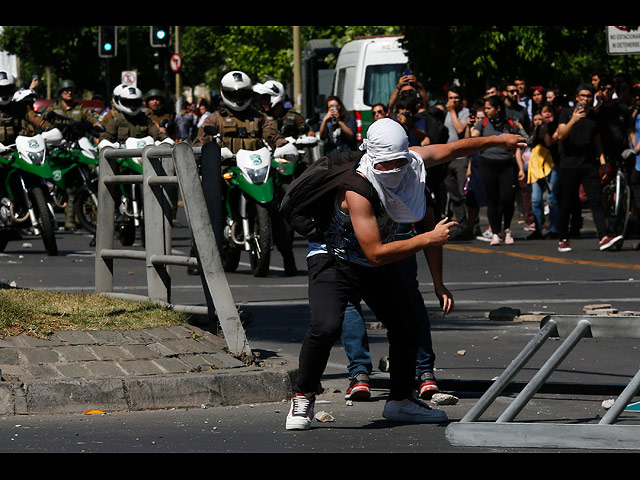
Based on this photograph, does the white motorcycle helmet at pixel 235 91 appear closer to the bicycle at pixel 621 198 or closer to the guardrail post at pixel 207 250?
the bicycle at pixel 621 198

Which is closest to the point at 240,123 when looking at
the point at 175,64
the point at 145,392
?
the point at 145,392

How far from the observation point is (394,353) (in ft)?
22.5

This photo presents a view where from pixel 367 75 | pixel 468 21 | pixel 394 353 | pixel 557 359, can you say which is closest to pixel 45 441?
pixel 394 353

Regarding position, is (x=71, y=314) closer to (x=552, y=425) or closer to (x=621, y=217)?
(x=552, y=425)

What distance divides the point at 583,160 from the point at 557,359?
10.7m

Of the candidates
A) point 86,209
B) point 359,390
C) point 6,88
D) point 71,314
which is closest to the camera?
point 359,390

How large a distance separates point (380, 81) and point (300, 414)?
2083cm

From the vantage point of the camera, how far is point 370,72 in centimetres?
2698

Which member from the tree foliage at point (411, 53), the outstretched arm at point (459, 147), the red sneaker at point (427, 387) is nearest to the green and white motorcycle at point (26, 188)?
the tree foliage at point (411, 53)

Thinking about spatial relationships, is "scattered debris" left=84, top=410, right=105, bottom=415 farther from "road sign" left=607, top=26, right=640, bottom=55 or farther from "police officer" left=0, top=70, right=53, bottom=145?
"road sign" left=607, top=26, right=640, bottom=55

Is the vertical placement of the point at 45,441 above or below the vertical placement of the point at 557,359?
below

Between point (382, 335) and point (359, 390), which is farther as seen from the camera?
point (382, 335)

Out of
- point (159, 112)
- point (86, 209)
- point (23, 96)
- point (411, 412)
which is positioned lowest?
point (86, 209)
